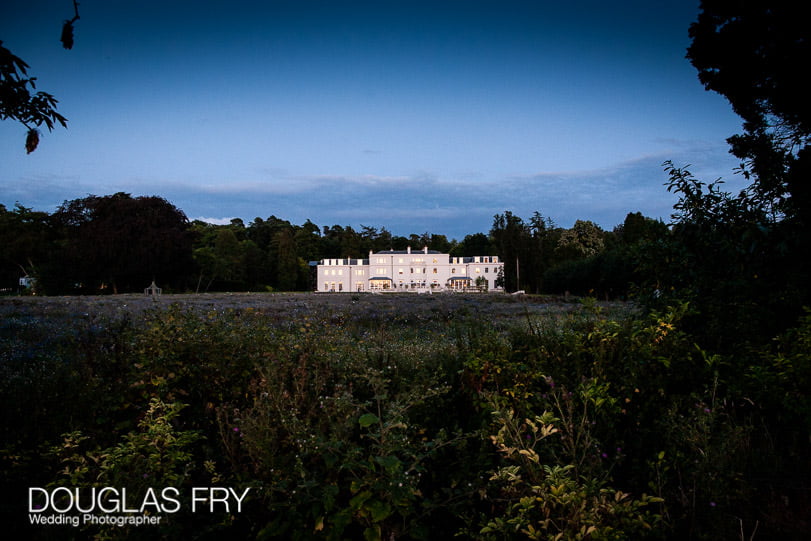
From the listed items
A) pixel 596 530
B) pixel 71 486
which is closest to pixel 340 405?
pixel 596 530

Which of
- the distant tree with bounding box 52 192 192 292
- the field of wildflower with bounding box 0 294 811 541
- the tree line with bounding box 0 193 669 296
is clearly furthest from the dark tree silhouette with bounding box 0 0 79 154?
the distant tree with bounding box 52 192 192 292

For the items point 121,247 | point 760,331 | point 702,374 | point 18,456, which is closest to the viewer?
point 18,456

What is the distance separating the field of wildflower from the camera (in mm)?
2190

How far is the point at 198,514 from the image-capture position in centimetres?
254

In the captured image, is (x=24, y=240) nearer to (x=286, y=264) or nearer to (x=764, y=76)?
(x=286, y=264)

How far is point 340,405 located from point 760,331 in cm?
397

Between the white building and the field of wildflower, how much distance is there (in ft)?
236

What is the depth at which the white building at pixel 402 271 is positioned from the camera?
76688 mm

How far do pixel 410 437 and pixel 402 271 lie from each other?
2970 inches

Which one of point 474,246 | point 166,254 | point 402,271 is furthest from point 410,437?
point 474,246

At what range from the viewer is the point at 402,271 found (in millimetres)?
78438

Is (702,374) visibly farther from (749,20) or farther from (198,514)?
(749,20)

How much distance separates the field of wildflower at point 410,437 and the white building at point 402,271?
71.9 m

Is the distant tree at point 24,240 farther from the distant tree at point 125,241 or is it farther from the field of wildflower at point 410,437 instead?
the field of wildflower at point 410,437
